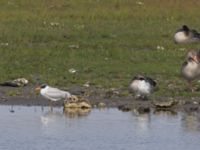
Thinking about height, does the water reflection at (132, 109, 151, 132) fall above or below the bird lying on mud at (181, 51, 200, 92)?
below

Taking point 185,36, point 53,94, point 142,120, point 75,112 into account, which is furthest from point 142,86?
point 185,36

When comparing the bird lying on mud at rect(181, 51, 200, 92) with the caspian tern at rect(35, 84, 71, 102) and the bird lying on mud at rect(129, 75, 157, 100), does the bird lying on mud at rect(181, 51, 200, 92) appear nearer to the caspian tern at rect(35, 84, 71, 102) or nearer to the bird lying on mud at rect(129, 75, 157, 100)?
the bird lying on mud at rect(129, 75, 157, 100)

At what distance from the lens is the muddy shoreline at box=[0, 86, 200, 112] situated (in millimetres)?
17578

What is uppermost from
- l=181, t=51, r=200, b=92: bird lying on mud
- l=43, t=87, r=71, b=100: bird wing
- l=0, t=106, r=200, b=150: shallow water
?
l=181, t=51, r=200, b=92: bird lying on mud

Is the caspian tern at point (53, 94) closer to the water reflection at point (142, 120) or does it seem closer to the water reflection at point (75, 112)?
the water reflection at point (75, 112)

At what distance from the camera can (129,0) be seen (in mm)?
32281

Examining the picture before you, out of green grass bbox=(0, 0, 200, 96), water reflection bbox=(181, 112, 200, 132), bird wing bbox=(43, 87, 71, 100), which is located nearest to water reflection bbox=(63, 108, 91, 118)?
bird wing bbox=(43, 87, 71, 100)

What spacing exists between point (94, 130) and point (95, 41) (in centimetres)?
930

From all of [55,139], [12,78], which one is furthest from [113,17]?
[55,139]

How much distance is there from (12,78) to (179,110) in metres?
3.81

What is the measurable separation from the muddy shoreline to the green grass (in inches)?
24.0

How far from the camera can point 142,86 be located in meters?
18.0

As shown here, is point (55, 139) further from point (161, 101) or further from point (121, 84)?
point (121, 84)

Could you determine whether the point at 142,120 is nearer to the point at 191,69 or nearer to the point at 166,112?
the point at 166,112
